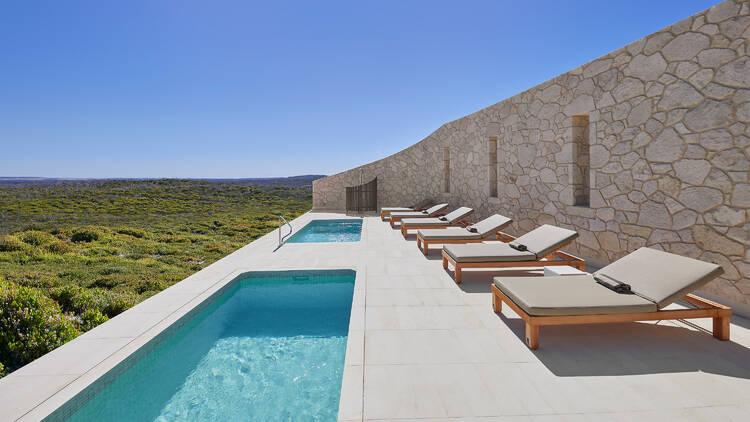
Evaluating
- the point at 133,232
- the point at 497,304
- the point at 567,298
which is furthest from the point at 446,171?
the point at 133,232

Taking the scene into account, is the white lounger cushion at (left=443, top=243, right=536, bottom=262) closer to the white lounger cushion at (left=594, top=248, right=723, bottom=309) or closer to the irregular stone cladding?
the white lounger cushion at (left=594, top=248, right=723, bottom=309)

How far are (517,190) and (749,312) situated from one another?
4372mm

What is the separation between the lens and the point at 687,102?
3.62 m

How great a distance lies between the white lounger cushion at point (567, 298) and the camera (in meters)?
2.53

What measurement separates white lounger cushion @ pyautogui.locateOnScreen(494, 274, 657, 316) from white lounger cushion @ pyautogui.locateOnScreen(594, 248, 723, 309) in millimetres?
149

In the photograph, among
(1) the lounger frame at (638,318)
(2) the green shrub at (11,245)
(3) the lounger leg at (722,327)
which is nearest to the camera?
(1) the lounger frame at (638,318)

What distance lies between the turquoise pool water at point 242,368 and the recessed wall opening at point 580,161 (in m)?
4.28

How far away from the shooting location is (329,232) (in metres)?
10.6

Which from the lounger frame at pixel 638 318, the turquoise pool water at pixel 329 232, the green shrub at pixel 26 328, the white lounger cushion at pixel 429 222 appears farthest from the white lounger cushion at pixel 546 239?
the green shrub at pixel 26 328

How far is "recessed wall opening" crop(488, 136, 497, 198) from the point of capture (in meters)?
8.60

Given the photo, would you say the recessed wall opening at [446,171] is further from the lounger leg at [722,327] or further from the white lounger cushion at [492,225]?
the lounger leg at [722,327]

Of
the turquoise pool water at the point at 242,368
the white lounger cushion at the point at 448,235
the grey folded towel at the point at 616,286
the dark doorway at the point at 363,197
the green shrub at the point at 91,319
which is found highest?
the dark doorway at the point at 363,197

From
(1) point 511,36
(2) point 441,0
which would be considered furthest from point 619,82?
(2) point 441,0

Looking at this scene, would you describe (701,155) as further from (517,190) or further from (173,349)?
(173,349)
